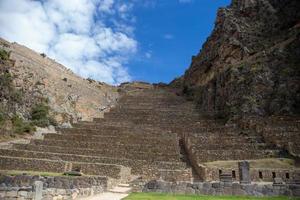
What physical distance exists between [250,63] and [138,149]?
64.5 feet

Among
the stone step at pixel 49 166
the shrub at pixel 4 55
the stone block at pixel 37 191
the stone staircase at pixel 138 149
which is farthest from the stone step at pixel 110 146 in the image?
the stone block at pixel 37 191

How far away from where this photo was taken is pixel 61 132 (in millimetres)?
33531

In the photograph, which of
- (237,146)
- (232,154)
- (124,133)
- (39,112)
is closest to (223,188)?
(232,154)

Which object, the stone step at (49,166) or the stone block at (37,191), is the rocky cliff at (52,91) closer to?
the stone step at (49,166)

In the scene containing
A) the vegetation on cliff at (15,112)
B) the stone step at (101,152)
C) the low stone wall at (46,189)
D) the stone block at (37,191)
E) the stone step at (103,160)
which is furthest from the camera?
the vegetation on cliff at (15,112)

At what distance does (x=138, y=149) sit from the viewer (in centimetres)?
2866

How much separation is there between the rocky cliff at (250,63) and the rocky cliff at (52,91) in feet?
48.6

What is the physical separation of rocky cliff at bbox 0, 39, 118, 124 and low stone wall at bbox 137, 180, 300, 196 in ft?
70.1

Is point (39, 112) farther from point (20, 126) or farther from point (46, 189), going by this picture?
point (46, 189)

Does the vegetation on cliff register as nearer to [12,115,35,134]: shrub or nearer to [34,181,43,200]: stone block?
[12,115,35,134]: shrub

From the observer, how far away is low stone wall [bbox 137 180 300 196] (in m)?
16.7

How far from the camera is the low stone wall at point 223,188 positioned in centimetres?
1669

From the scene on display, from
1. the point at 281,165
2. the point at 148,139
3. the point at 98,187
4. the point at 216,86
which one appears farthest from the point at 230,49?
the point at 98,187

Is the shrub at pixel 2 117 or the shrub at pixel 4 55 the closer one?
the shrub at pixel 2 117
